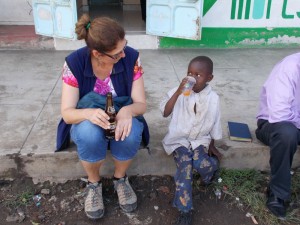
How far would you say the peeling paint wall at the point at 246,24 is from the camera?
17.8 ft

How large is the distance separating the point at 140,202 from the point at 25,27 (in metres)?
4.48

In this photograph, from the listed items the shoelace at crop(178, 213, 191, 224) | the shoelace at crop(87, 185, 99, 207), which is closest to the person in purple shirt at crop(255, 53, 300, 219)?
the shoelace at crop(178, 213, 191, 224)

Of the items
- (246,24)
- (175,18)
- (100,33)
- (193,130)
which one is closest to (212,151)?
(193,130)

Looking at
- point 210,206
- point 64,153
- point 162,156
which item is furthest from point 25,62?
point 210,206

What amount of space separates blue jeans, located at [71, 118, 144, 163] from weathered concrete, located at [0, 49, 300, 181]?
0.41 m

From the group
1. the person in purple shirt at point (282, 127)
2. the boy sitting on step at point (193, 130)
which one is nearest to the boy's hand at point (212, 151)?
the boy sitting on step at point (193, 130)

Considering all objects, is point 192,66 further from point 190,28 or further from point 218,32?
point 218,32

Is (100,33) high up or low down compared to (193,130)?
up

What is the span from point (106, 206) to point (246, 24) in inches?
165

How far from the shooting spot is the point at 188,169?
2.40 m

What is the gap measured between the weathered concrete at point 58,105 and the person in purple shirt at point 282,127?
438 millimetres

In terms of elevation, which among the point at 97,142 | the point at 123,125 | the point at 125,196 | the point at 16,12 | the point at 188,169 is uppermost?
the point at 16,12

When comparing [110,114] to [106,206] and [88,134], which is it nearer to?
[88,134]

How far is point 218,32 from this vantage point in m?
5.54
